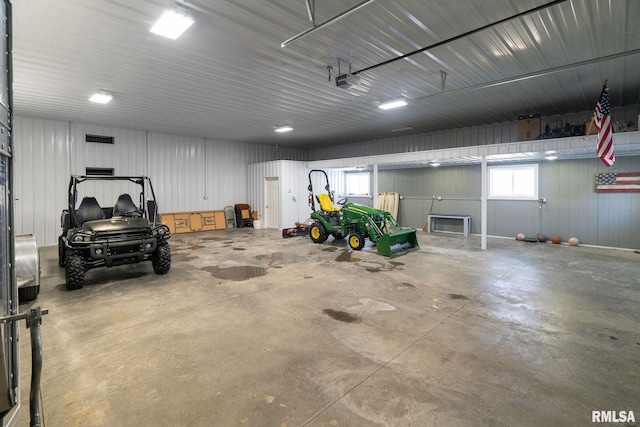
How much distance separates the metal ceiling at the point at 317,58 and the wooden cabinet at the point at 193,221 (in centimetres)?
384

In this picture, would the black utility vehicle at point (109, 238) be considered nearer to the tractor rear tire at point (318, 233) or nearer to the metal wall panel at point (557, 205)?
the tractor rear tire at point (318, 233)

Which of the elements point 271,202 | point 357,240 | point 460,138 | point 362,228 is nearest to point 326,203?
point 362,228

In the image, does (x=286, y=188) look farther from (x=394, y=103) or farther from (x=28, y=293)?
(x=28, y=293)

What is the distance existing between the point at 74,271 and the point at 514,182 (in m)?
11.0

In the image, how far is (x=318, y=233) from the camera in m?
8.71

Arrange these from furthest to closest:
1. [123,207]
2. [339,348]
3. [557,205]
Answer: [557,205], [123,207], [339,348]

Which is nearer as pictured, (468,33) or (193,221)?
(468,33)

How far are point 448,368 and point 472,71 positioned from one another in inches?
196

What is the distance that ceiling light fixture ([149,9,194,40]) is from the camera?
360cm

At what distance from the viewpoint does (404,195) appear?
12.5 m

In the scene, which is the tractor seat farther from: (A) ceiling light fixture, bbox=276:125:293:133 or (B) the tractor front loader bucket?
(A) ceiling light fixture, bbox=276:125:293:133

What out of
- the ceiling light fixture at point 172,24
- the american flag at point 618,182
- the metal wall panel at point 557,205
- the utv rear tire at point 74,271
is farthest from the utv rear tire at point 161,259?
the american flag at point 618,182

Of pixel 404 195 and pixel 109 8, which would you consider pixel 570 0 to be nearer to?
pixel 109 8

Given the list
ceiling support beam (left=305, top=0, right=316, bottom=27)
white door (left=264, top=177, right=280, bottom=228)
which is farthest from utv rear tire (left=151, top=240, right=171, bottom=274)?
white door (left=264, top=177, right=280, bottom=228)
